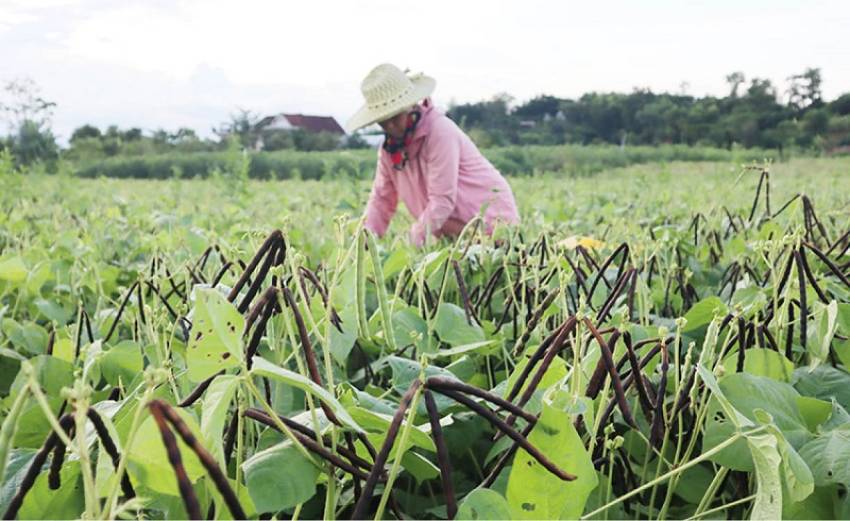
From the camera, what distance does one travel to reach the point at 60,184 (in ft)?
22.0

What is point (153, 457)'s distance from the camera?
435mm

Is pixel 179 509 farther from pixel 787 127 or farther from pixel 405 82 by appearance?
pixel 787 127

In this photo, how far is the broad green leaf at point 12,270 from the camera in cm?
146

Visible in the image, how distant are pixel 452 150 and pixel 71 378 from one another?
125 inches

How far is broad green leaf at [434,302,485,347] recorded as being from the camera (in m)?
0.99

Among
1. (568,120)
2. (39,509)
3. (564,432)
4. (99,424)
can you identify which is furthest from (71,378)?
(568,120)

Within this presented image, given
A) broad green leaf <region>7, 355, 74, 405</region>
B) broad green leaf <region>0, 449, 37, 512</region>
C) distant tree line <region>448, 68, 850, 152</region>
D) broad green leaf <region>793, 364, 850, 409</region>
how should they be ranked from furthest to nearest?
distant tree line <region>448, 68, 850, 152</region>
broad green leaf <region>7, 355, 74, 405</region>
broad green leaf <region>793, 364, 850, 409</region>
broad green leaf <region>0, 449, 37, 512</region>

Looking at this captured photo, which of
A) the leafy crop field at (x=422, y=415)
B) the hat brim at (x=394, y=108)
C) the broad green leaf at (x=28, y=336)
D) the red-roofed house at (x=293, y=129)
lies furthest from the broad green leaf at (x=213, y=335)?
the red-roofed house at (x=293, y=129)

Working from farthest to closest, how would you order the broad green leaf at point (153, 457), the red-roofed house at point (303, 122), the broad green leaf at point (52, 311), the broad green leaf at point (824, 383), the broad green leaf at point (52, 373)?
the red-roofed house at point (303, 122), the broad green leaf at point (52, 311), the broad green leaf at point (52, 373), the broad green leaf at point (824, 383), the broad green leaf at point (153, 457)

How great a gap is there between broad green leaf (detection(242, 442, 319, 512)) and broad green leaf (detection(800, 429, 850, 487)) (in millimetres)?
397

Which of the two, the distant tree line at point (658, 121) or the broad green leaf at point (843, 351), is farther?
the distant tree line at point (658, 121)

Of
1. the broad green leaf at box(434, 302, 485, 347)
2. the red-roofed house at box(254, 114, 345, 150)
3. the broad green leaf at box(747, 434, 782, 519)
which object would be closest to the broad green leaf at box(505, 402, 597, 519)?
the broad green leaf at box(747, 434, 782, 519)

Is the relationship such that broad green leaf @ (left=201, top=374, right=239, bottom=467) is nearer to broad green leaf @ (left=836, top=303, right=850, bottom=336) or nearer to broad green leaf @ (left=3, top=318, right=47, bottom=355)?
broad green leaf @ (left=836, top=303, right=850, bottom=336)

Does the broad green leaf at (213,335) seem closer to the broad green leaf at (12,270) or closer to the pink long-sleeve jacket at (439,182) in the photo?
the broad green leaf at (12,270)
